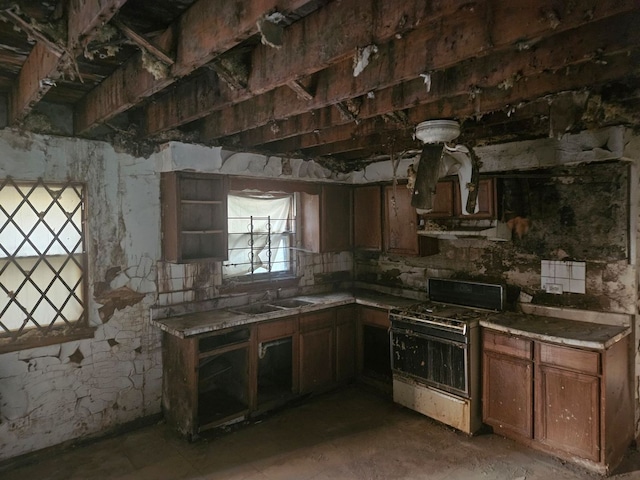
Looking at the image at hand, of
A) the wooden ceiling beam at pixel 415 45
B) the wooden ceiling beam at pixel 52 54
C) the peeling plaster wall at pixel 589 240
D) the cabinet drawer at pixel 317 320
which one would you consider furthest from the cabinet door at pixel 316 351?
the wooden ceiling beam at pixel 52 54

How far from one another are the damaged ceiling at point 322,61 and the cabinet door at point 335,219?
1.60m

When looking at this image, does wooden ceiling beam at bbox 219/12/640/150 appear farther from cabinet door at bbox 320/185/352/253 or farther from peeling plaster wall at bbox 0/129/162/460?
cabinet door at bbox 320/185/352/253

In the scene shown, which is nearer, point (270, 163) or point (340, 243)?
point (270, 163)

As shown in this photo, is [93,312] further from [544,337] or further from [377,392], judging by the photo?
[544,337]

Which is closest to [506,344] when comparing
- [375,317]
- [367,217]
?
[375,317]

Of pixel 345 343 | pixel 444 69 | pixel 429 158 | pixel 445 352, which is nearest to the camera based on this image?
pixel 444 69

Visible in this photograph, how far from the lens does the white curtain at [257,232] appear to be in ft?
13.5

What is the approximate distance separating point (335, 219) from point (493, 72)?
115 inches

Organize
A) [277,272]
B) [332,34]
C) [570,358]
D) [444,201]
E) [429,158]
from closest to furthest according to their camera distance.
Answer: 1. [332,34]
2. [429,158]
3. [570,358]
4. [444,201]
5. [277,272]

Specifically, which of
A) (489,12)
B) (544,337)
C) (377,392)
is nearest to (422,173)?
(489,12)

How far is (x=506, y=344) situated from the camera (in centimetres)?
326

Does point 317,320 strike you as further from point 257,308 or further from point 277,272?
point 277,272

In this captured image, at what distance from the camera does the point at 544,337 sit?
2994 millimetres

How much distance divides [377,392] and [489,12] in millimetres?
3587
